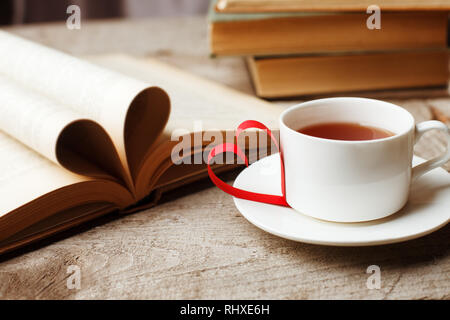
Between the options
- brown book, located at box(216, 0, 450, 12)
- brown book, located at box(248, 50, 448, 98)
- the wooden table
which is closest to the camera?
the wooden table

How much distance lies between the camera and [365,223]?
1.73 feet

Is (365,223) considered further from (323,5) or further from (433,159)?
(323,5)

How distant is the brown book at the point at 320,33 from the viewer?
35.6 inches

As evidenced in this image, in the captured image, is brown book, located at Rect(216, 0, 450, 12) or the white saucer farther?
brown book, located at Rect(216, 0, 450, 12)

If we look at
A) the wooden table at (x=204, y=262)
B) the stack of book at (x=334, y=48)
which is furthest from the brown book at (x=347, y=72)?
the wooden table at (x=204, y=262)

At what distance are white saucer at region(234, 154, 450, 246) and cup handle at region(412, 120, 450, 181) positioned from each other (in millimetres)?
26

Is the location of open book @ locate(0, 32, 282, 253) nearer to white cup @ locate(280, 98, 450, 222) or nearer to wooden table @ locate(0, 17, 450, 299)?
wooden table @ locate(0, 17, 450, 299)

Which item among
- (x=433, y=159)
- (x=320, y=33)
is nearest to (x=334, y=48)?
(x=320, y=33)

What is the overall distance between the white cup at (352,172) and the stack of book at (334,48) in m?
0.39

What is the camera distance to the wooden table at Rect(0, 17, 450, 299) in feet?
1.58

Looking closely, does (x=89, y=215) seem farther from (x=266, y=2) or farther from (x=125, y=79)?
(x=266, y=2)

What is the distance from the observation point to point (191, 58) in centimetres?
124

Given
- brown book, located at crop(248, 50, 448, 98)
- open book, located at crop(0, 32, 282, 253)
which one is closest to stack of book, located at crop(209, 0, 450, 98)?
brown book, located at crop(248, 50, 448, 98)

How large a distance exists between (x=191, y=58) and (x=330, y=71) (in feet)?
1.33
